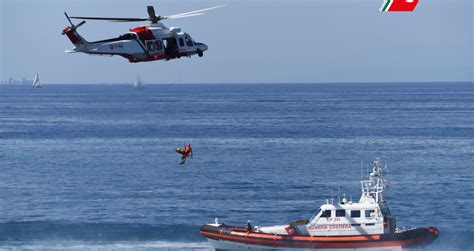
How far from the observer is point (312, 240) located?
65062 millimetres

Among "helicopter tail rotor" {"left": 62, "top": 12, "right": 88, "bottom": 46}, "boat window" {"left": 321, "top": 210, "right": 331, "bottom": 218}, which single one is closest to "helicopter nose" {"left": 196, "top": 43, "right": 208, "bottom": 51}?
"helicopter tail rotor" {"left": 62, "top": 12, "right": 88, "bottom": 46}

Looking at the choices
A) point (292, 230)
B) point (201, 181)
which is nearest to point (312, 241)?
point (292, 230)

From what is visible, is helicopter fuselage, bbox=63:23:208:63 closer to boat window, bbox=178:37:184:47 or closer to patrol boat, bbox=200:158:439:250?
boat window, bbox=178:37:184:47

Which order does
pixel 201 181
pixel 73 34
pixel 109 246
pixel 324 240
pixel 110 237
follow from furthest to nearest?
pixel 201 181
pixel 110 237
pixel 109 246
pixel 324 240
pixel 73 34

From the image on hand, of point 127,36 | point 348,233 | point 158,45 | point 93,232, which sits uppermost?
point 127,36

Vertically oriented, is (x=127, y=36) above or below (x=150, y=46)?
above

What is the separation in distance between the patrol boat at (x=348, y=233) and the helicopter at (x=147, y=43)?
17169 mm

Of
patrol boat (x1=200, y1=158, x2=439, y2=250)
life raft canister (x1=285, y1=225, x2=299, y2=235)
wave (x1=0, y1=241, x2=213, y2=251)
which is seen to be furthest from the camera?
wave (x1=0, y1=241, x2=213, y2=251)

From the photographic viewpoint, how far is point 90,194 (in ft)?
325

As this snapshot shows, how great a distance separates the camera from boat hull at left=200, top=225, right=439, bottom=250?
64.6m

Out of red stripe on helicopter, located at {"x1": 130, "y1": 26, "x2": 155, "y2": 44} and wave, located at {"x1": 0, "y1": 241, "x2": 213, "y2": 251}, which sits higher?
red stripe on helicopter, located at {"x1": 130, "y1": 26, "x2": 155, "y2": 44}

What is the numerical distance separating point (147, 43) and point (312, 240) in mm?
21160

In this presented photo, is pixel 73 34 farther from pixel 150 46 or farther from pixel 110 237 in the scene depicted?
pixel 110 237

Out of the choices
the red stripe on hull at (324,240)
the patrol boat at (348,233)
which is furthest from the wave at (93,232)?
the patrol boat at (348,233)
